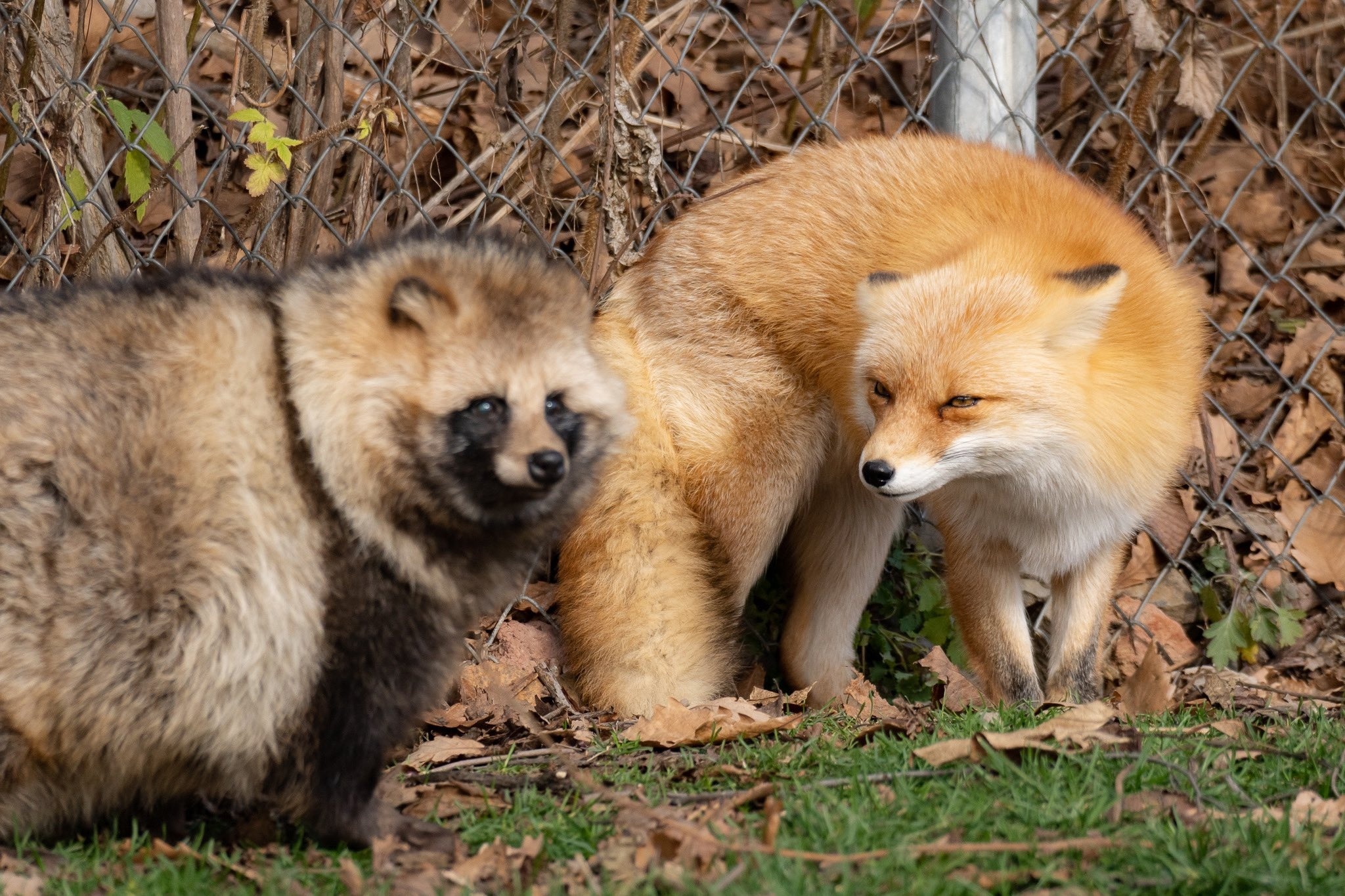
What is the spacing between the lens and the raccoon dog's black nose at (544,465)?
9.30ft

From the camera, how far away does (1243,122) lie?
686 centimetres

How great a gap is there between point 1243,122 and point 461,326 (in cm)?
544

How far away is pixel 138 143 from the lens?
4293mm

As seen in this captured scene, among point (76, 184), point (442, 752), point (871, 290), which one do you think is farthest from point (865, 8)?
point (442, 752)

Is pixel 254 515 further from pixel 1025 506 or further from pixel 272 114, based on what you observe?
pixel 272 114

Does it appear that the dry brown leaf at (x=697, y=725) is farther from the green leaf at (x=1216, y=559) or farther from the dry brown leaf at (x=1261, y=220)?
the dry brown leaf at (x=1261, y=220)

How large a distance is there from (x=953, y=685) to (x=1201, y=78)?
2769 mm

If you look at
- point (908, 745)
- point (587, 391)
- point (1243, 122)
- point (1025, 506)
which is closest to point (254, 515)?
point (587, 391)

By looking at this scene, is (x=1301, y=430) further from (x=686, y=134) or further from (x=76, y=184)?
(x=76, y=184)

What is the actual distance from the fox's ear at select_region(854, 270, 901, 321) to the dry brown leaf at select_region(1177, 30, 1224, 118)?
76.5 inches

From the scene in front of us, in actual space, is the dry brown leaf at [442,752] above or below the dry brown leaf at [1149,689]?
below

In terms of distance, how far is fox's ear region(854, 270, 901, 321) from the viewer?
13.9ft

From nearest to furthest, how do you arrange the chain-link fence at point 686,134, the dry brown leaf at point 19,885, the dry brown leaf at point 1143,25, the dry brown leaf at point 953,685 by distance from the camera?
the dry brown leaf at point 19,885, the dry brown leaf at point 953,685, the chain-link fence at point 686,134, the dry brown leaf at point 1143,25

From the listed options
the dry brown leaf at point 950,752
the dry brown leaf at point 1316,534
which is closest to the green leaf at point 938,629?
the dry brown leaf at point 1316,534
